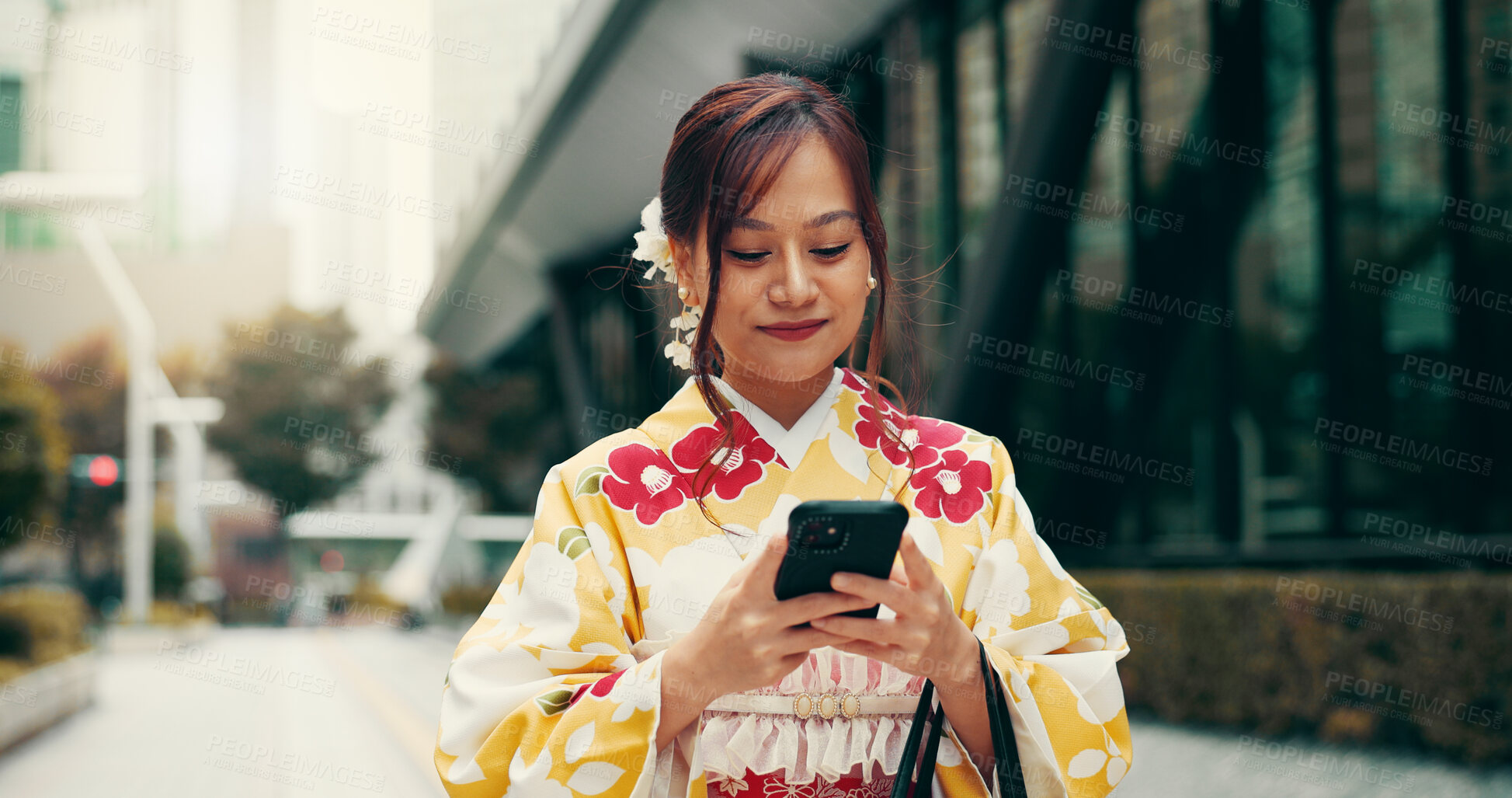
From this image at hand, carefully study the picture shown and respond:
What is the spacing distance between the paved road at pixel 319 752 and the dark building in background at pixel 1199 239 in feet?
4.62

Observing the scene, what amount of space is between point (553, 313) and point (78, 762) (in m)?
15.5

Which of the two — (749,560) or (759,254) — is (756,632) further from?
(759,254)

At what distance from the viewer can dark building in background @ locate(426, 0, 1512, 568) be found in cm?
788

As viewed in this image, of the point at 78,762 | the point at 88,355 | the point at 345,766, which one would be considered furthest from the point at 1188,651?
the point at 88,355

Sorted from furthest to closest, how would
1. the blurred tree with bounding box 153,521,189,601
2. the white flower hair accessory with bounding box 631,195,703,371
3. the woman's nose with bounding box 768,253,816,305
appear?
the blurred tree with bounding box 153,521,189,601
the white flower hair accessory with bounding box 631,195,703,371
the woman's nose with bounding box 768,253,816,305

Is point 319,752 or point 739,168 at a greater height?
point 739,168

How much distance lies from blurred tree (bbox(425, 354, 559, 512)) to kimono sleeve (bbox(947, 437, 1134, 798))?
2941 centimetres

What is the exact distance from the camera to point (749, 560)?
1551 millimetres

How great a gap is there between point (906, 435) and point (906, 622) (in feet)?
1.52

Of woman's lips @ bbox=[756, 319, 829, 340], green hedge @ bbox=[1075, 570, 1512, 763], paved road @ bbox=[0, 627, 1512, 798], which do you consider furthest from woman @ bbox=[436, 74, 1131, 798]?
green hedge @ bbox=[1075, 570, 1512, 763]

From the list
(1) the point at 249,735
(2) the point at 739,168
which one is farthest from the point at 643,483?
(1) the point at 249,735

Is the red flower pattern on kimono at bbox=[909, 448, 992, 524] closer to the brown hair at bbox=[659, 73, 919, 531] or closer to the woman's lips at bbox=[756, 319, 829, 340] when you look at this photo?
the brown hair at bbox=[659, 73, 919, 531]

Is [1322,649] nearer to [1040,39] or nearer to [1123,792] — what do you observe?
[1123,792]

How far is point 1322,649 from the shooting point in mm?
7129
